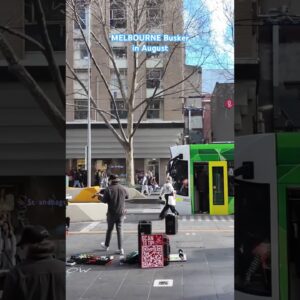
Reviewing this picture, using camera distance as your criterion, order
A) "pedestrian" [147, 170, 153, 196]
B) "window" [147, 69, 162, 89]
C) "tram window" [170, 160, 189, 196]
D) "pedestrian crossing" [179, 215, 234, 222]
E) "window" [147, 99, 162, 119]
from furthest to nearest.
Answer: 1. "pedestrian" [147, 170, 153, 196]
2. "tram window" [170, 160, 189, 196]
3. "pedestrian crossing" [179, 215, 234, 222]
4. "window" [147, 99, 162, 119]
5. "window" [147, 69, 162, 89]

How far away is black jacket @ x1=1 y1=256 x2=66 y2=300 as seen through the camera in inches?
123

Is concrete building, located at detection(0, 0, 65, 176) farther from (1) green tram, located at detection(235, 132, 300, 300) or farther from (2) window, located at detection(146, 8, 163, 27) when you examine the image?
(2) window, located at detection(146, 8, 163, 27)

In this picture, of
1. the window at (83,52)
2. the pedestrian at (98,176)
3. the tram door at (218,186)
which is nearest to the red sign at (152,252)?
the window at (83,52)

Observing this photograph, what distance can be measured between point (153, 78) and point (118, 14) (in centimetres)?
232

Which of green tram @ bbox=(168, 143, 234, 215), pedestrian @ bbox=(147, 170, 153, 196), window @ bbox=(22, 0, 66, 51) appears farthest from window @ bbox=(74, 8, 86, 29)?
pedestrian @ bbox=(147, 170, 153, 196)

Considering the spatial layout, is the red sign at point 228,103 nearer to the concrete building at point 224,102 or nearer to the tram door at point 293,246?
the concrete building at point 224,102

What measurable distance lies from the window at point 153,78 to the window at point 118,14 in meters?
1.67

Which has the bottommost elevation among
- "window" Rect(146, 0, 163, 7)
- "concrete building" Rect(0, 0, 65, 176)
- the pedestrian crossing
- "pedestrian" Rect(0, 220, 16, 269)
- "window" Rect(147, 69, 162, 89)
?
the pedestrian crossing

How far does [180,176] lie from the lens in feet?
60.3

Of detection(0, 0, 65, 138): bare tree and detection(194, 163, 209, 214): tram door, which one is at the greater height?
detection(0, 0, 65, 138): bare tree

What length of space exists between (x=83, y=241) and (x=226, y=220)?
216 inches

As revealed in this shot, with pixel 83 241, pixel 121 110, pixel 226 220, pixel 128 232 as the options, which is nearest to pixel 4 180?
pixel 121 110

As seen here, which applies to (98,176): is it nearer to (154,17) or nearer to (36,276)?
(154,17)

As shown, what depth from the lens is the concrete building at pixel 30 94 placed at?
4.83 meters
